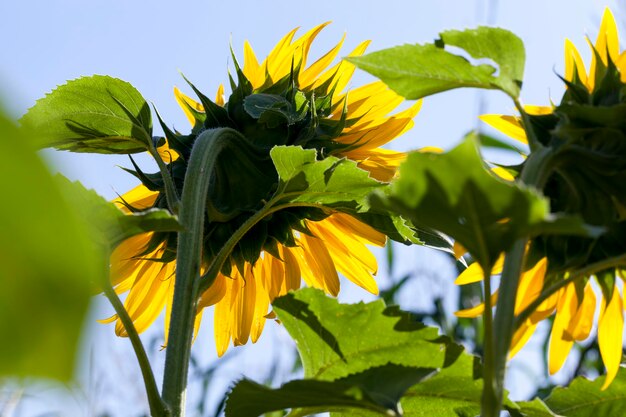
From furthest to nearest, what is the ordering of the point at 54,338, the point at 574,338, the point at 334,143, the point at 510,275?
the point at 334,143 < the point at 574,338 < the point at 510,275 < the point at 54,338

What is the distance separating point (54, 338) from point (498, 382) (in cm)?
47

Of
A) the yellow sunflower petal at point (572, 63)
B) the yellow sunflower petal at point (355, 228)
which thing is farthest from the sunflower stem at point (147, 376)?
the yellow sunflower petal at point (355, 228)

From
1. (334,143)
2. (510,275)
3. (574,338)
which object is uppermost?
(334,143)

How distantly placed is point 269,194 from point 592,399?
1.52 feet

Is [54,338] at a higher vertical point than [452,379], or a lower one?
higher

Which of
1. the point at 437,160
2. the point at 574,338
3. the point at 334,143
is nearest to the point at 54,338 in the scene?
the point at 437,160

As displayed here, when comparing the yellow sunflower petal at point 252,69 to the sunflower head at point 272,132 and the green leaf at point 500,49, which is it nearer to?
the sunflower head at point 272,132

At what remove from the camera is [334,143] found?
116cm

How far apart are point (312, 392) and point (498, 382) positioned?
0.13 metres

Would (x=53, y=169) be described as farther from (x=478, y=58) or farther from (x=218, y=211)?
(x=218, y=211)

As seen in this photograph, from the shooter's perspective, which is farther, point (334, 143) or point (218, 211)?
point (334, 143)

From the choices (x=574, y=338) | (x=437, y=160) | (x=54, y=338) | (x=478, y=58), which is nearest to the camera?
(x=54, y=338)

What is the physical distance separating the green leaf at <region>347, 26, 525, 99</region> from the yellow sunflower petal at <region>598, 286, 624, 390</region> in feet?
0.90

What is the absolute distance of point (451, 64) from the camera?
0.68m
